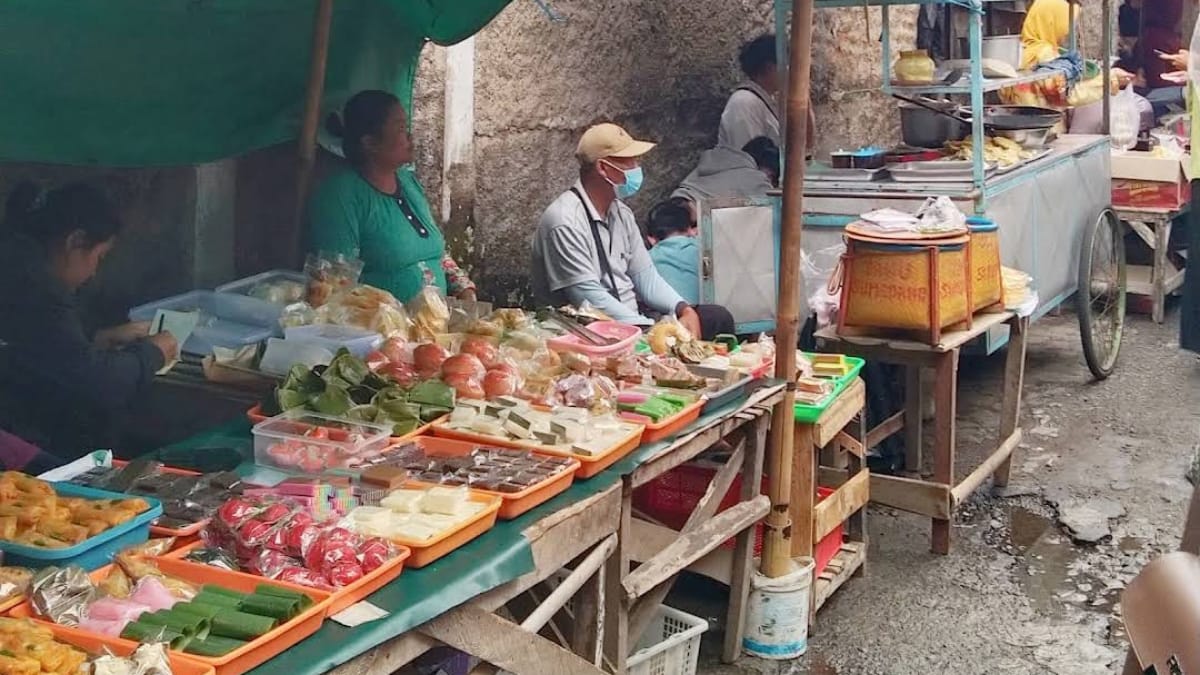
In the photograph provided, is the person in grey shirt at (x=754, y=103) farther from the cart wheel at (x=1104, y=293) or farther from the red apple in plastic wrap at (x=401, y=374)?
the red apple in plastic wrap at (x=401, y=374)

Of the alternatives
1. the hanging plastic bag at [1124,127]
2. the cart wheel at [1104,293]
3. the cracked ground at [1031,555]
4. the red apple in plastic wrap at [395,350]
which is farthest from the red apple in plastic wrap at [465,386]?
the hanging plastic bag at [1124,127]

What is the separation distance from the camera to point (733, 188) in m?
7.21

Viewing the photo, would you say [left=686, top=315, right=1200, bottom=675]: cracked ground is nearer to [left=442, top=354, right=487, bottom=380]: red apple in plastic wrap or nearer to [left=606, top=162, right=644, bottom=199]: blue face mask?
[left=442, top=354, right=487, bottom=380]: red apple in plastic wrap

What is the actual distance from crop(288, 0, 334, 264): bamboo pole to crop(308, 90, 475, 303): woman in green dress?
0.06 meters

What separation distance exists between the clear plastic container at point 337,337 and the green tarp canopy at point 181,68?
0.78 m

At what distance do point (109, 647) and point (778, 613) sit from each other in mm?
2346

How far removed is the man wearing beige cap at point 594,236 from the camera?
16.4ft

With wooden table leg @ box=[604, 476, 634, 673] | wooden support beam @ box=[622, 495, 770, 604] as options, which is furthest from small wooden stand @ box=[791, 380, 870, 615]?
wooden table leg @ box=[604, 476, 634, 673]

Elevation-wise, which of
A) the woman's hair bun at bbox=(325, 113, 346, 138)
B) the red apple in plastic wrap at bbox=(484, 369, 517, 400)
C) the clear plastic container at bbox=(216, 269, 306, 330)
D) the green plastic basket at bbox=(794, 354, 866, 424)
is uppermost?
the woman's hair bun at bbox=(325, 113, 346, 138)

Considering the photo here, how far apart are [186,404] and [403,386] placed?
2.27 ft

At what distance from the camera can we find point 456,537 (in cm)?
254

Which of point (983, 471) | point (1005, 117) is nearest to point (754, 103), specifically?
point (1005, 117)

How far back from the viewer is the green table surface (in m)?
2.10

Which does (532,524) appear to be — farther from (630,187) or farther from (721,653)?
(630,187)
